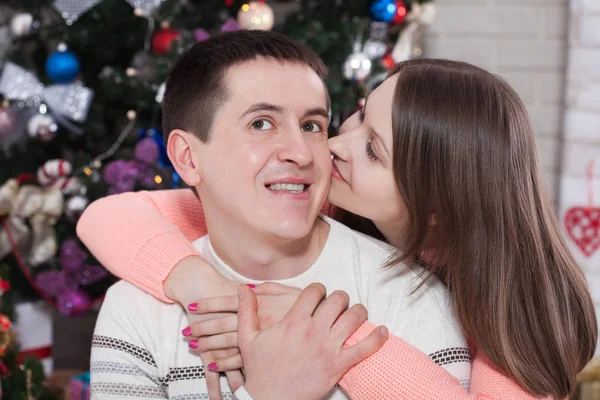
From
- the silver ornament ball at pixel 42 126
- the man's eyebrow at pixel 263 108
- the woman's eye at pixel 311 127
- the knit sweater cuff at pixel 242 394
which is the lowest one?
the knit sweater cuff at pixel 242 394

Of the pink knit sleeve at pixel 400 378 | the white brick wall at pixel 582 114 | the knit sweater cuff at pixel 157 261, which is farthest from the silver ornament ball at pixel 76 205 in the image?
the white brick wall at pixel 582 114

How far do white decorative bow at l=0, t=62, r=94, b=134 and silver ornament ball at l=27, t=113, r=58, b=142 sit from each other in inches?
2.1

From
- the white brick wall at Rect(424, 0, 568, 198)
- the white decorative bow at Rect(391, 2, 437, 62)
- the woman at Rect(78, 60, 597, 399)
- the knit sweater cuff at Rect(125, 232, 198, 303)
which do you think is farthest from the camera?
the white brick wall at Rect(424, 0, 568, 198)

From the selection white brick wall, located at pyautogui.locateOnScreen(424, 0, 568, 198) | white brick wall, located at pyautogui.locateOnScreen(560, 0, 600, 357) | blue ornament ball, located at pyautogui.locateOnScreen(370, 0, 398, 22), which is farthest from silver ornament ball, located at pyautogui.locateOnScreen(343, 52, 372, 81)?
white brick wall, located at pyautogui.locateOnScreen(560, 0, 600, 357)

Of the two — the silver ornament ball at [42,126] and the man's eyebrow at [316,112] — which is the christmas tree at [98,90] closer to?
the silver ornament ball at [42,126]

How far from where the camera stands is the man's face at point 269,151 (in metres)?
1.33

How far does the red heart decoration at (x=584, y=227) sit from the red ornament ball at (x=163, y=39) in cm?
177

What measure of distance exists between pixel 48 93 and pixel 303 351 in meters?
1.83

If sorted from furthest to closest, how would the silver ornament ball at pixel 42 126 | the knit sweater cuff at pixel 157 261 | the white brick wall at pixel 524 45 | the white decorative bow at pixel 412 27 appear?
the white brick wall at pixel 524 45, the white decorative bow at pixel 412 27, the silver ornament ball at pixel 42 126, the knit sweater cuff at pixel 157 261

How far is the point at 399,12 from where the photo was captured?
9.18 ft

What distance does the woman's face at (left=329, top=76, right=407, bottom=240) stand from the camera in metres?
1.41

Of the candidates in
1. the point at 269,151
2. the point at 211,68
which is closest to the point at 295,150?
the point at 269,151

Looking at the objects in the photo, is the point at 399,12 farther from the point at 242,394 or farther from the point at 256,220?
the point at 242,394

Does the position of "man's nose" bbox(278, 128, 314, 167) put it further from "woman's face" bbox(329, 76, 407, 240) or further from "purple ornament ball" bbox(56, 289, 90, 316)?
"purple ornament ball" bbox(56, 289, 90, 316)
